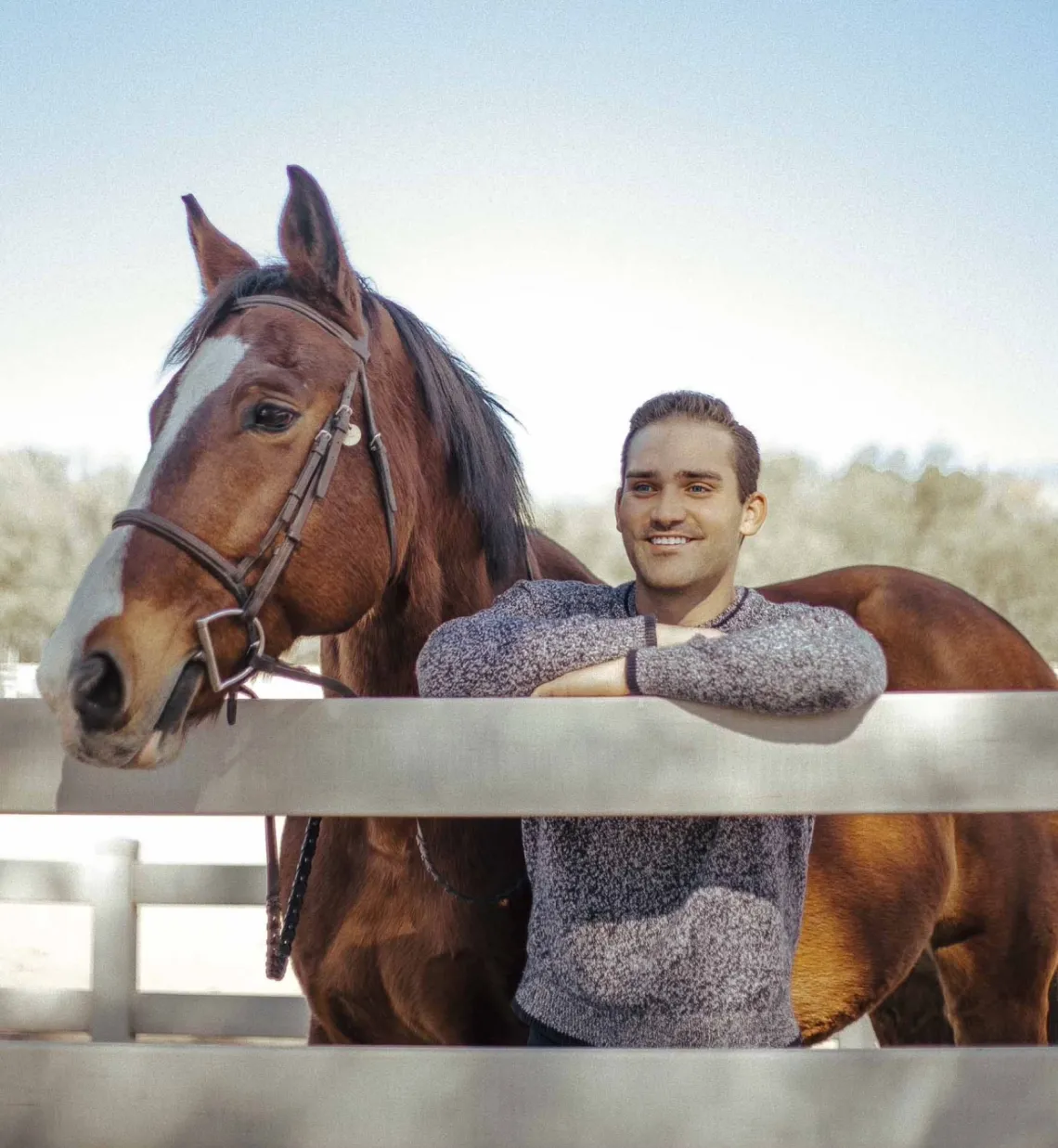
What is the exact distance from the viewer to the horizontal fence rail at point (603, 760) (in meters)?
1.40

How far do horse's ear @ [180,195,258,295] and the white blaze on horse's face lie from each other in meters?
0.50

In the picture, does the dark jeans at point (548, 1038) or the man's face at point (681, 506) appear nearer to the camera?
the dark jeans at point (548, 1038)

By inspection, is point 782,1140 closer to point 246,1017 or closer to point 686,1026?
point 686,1026

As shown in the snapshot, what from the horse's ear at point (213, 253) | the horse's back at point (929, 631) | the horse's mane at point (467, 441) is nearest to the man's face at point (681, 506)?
the horse's mane at point (467, 441)

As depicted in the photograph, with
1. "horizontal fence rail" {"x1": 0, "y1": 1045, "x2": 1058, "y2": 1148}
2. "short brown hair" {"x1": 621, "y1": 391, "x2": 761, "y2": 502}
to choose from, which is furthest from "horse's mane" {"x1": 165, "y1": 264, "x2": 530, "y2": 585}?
"horizontal fence rail" {"x1": 0, "y1": 1045, "x2": 1058, "y2": 1148}

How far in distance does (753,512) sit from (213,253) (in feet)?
4.74

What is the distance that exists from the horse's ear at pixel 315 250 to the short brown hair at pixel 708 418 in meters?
0.72

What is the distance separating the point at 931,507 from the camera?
43.2 metres

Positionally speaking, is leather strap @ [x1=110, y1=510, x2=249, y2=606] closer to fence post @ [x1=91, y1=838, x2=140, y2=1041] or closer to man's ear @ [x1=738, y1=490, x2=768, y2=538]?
man's ear @ [x1=738, y1=490, x2=768, y2=538]

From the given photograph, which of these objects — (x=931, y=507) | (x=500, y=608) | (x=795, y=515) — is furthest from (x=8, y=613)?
(x=500, y=608)

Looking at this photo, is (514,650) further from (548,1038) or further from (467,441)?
(467,441)

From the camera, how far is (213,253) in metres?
2.63

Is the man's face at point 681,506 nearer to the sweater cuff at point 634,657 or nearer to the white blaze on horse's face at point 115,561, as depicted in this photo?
the sweater cuff at point 634,657

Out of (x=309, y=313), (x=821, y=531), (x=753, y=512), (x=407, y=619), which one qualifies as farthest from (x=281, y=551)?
(x=821, y=531)
